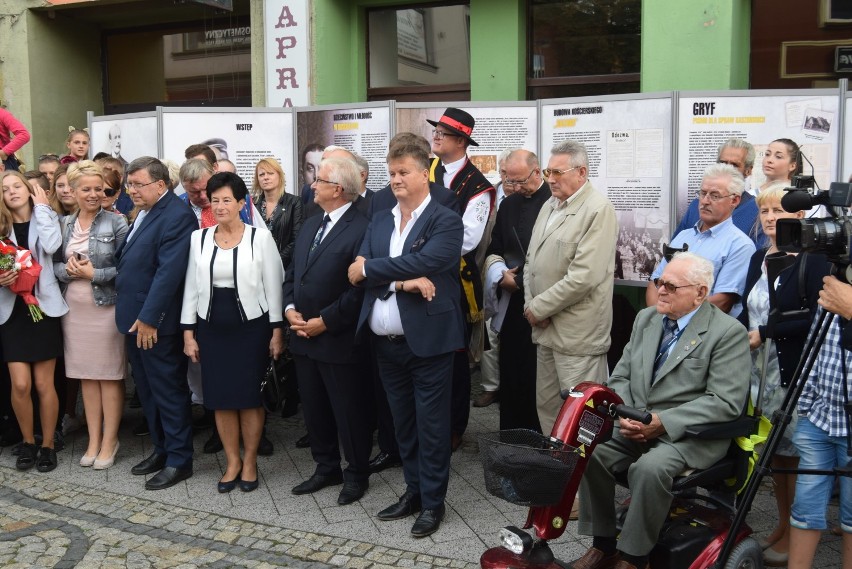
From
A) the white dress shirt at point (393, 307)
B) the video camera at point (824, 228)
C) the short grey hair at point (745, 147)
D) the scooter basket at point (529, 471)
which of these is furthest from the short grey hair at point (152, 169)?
the video camera at point (824, 228)

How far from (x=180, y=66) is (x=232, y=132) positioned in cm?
465

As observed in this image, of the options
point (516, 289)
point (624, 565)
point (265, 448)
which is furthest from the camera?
point (265, 448)

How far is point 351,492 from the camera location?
220 inches

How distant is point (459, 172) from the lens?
624 cm

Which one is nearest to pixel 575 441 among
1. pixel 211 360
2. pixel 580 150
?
pixel 580 150

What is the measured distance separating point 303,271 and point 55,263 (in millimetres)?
2062

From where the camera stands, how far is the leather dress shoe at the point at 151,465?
6.20m

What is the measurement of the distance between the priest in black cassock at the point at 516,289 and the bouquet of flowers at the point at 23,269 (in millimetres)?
3067

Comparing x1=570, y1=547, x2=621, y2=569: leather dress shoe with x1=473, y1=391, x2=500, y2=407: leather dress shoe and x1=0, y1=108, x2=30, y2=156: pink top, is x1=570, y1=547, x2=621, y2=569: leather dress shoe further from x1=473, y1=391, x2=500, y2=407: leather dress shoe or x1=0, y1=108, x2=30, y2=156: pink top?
x1=0, y1=108, x2=30, y2=156: pink top

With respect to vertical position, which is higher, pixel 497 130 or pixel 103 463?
pixel 497 130

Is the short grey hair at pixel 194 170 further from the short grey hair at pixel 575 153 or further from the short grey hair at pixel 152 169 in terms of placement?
the short grey hair at pixel 575 153

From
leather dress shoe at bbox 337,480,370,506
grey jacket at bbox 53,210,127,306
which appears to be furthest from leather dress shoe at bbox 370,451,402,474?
grey jacket at bbox 53,210,127,306

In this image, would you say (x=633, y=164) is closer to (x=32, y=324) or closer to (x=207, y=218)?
(x=207, y=218)

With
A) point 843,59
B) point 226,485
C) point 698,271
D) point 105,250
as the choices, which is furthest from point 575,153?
point 843,59
